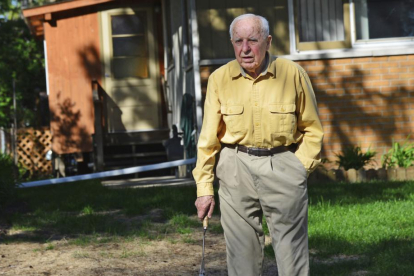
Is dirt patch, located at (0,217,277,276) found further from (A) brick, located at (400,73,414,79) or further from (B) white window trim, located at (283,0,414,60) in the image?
(A) brick, located at (400,73,414,79)

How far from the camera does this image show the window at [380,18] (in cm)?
1261

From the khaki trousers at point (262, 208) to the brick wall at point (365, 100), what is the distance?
8213mm

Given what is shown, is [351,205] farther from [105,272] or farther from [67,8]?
[67,8]

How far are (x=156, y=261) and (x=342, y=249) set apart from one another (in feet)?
5.23

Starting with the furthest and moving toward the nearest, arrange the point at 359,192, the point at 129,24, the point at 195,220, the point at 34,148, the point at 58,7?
the point at 34,148 → the point at 129,24 → the point at 58,7 → the point at 359,192 → the point at 195,220

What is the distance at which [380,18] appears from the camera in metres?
12.6

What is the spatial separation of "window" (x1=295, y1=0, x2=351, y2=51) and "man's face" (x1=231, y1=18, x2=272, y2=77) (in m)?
8.50

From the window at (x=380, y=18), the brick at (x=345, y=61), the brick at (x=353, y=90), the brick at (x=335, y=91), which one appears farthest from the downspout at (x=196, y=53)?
the window at (x=380, y=18)

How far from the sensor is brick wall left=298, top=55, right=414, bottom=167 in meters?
12.5

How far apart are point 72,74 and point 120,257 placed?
1099cm

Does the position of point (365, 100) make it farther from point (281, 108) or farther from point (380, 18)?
point (281, 108)

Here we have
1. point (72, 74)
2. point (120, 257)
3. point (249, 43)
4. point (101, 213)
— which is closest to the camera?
point (249, 43)

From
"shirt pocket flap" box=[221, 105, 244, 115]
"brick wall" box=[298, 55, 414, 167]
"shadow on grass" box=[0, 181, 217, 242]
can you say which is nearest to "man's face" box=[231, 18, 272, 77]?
"shirt pocket flap" box=[221, 105, 244, 115]

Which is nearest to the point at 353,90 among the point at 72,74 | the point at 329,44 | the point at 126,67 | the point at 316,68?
the point at 316,68
